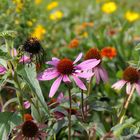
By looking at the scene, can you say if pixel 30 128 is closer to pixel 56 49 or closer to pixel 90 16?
pixel 56 49

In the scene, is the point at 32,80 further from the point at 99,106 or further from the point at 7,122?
the point at 99,106

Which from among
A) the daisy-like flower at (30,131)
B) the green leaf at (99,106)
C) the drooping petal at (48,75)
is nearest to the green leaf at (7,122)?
the daisy-like flower at (30,131)

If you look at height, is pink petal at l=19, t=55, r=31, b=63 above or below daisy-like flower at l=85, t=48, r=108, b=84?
above

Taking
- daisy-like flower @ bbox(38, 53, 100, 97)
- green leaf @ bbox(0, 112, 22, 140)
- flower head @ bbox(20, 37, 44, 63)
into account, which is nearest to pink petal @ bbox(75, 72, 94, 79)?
daisy-like flower @ bbox(38, 53, 100, 97)

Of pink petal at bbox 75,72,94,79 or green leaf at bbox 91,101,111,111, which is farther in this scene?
green leaf at bbox 91,101,111,111

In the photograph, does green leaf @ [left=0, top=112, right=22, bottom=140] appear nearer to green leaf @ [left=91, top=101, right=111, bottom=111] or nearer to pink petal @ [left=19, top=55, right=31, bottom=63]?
pink petal @ [left=19, top=55, right=31, bottom=63]

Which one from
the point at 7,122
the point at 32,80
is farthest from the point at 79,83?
the point at 7,122
